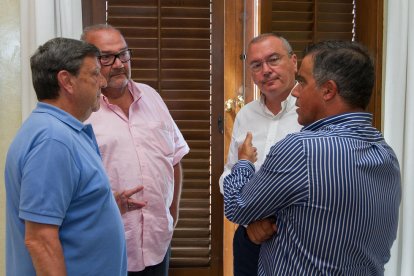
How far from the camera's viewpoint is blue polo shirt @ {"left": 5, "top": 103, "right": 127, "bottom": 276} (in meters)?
1.25

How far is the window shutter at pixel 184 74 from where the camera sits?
102 inches

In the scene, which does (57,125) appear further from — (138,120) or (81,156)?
(138,120)

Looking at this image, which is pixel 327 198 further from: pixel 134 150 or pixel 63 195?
pixel 134 150

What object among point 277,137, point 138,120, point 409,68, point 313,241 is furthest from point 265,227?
point 409,68

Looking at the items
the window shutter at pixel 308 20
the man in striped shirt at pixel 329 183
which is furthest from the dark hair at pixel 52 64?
the window shutter at pixel 308 20

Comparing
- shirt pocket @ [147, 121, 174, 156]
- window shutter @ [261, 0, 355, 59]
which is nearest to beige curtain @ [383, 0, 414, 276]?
window shutter @ [261, 0, 355, 59]

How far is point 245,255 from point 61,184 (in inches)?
31.4

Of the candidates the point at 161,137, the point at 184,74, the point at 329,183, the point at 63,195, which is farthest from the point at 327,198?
the point at 184,74

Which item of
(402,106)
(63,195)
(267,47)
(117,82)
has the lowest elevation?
(63,195)

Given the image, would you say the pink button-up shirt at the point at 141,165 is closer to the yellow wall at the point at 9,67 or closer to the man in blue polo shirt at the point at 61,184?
the man in blue polo shirt at the point at 61,184

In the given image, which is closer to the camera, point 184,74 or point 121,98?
point 121,98

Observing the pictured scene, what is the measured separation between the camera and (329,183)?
1120 mm

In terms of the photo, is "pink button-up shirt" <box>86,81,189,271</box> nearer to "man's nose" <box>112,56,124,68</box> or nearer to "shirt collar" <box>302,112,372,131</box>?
"man's nose" <box>112,56,124,68</box>

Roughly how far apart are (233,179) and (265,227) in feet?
0.48
